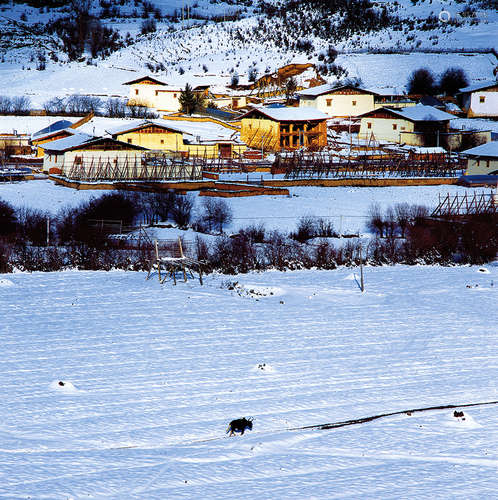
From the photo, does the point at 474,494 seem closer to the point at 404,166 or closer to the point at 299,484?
the point at 299,484

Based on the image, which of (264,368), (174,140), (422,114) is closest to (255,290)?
(264,368)

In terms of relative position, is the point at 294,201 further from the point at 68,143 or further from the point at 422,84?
the point at 422,84

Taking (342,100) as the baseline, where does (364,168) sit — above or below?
below

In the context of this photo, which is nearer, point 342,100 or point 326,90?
point 342,100

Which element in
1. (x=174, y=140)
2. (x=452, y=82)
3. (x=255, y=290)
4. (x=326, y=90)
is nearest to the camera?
(x=255, y=290)

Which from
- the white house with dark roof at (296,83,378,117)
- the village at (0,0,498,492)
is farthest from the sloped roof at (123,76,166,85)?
the white house with dark roof at (296,83,378,117)

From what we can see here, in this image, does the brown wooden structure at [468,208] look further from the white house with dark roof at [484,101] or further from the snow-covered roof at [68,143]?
the white house with dark roof at [484,101]

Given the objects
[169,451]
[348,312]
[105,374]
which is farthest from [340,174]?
[169,451]
